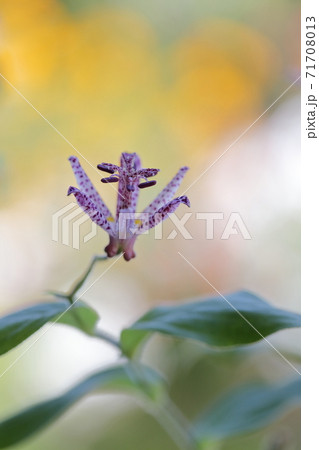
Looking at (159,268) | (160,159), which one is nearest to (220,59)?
(160,159)

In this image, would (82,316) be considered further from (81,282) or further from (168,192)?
(168,192)

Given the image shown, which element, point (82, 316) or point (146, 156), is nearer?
point (82, 316)
